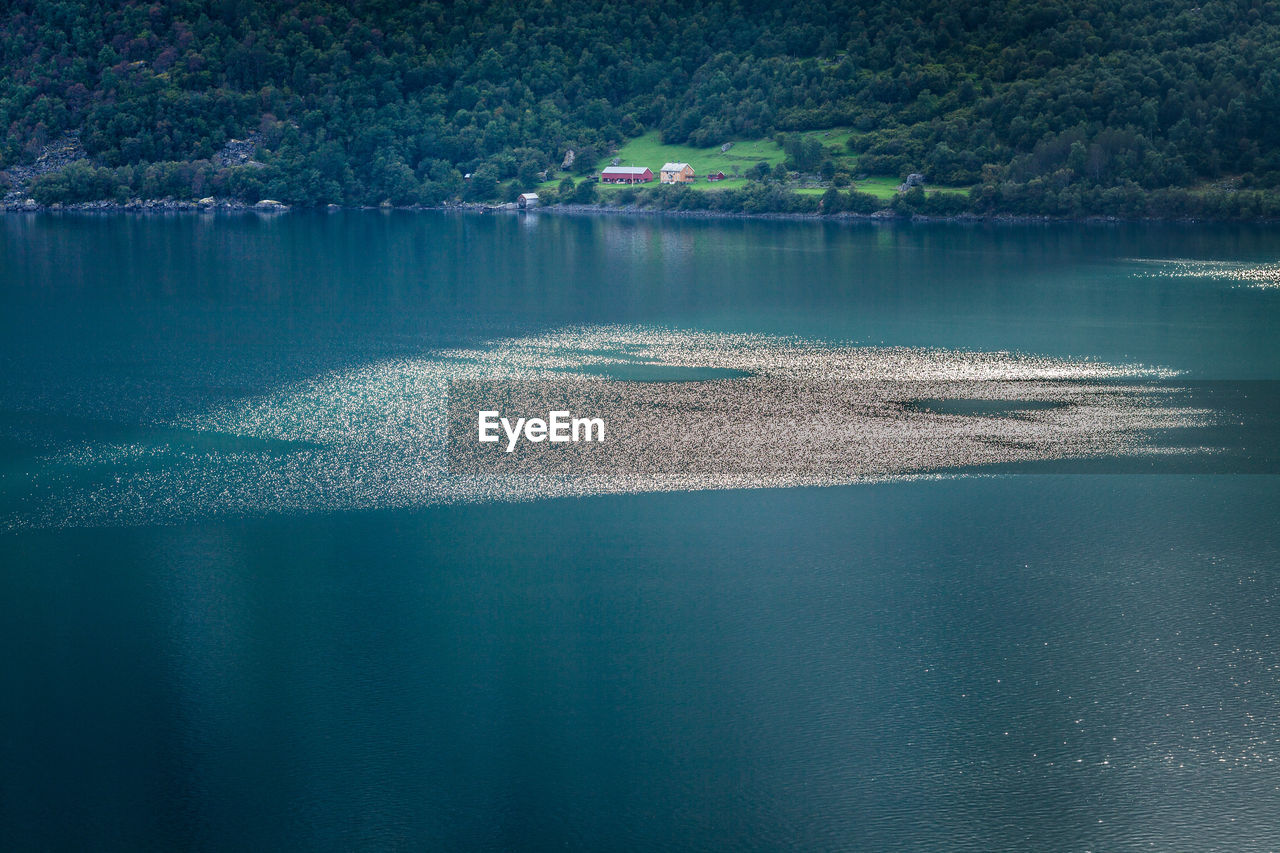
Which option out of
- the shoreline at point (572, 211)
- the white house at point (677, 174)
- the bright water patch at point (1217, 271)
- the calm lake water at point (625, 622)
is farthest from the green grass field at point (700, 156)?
the calm lake water at point (625, 622)

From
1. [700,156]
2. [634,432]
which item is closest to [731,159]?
[700,156]

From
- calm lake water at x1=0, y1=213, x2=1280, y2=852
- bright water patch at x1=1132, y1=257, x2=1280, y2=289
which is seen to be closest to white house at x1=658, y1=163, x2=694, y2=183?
bright water patch at x1=1132, y1=257, x2=1280, y2=289

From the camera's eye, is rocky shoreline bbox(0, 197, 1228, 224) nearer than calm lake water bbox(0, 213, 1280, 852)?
No

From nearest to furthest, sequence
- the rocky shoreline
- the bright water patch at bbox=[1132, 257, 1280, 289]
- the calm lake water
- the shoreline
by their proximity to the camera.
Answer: the calm lake water → the bright water patch at bbox=[1132, 257, 1280, 289] → the shoreline → the rocky shoreline

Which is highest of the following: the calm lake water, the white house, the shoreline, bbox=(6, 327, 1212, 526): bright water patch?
the white house

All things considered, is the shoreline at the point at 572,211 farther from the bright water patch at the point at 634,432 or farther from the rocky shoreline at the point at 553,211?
the bright water patch at the point at 634,432

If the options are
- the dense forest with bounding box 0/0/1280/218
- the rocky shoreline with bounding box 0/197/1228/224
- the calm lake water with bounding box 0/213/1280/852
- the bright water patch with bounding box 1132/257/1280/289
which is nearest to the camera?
the calm lake water with bounding box 0/213/1280/852

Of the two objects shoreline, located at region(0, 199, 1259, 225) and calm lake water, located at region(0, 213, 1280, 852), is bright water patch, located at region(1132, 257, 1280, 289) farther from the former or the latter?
shoreline, located at region(0, 199, 1259, 225)
